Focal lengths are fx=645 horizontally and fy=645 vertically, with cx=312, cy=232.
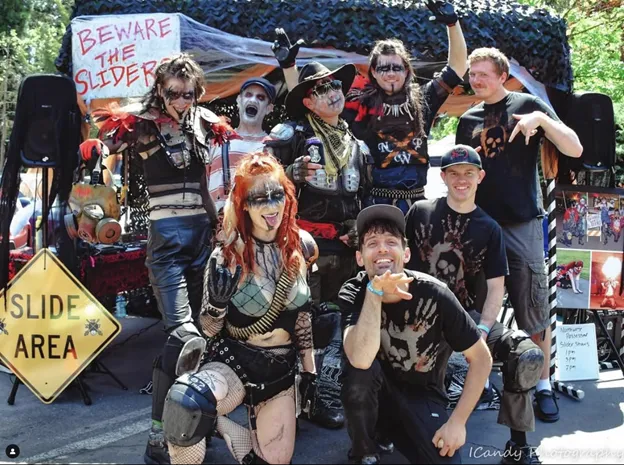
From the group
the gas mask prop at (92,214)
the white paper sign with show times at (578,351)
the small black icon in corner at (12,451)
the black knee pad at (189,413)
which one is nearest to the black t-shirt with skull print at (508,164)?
the white paper sign with show times at (578,351)

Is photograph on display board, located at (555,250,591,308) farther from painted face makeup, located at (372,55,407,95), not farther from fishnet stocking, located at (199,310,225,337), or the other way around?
fishnet stocking, located at (199,310,225,337)

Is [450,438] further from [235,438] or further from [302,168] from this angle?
[302,168]

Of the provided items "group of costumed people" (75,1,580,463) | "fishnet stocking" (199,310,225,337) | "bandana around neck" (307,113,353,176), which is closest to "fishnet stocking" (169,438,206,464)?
"group of costumed people" (75,1,580,463)

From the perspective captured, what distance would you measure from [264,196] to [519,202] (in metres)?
1.73

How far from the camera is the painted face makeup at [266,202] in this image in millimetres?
2918

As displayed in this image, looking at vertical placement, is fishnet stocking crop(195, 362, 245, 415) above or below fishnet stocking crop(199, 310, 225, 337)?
below

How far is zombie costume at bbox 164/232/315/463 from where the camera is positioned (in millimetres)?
2834

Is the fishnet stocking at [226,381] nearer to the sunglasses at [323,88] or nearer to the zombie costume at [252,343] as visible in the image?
the zombie costume at [252,343]

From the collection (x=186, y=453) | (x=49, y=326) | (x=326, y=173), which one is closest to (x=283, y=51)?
(x=326, y=173)

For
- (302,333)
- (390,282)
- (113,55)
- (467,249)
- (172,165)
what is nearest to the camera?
(390,282)

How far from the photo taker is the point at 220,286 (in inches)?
108

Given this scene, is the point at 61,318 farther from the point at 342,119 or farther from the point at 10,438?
the point at 342,119

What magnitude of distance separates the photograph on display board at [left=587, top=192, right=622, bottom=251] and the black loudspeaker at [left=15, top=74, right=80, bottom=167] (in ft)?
12.4

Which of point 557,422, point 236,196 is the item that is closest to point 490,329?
point 557,422
